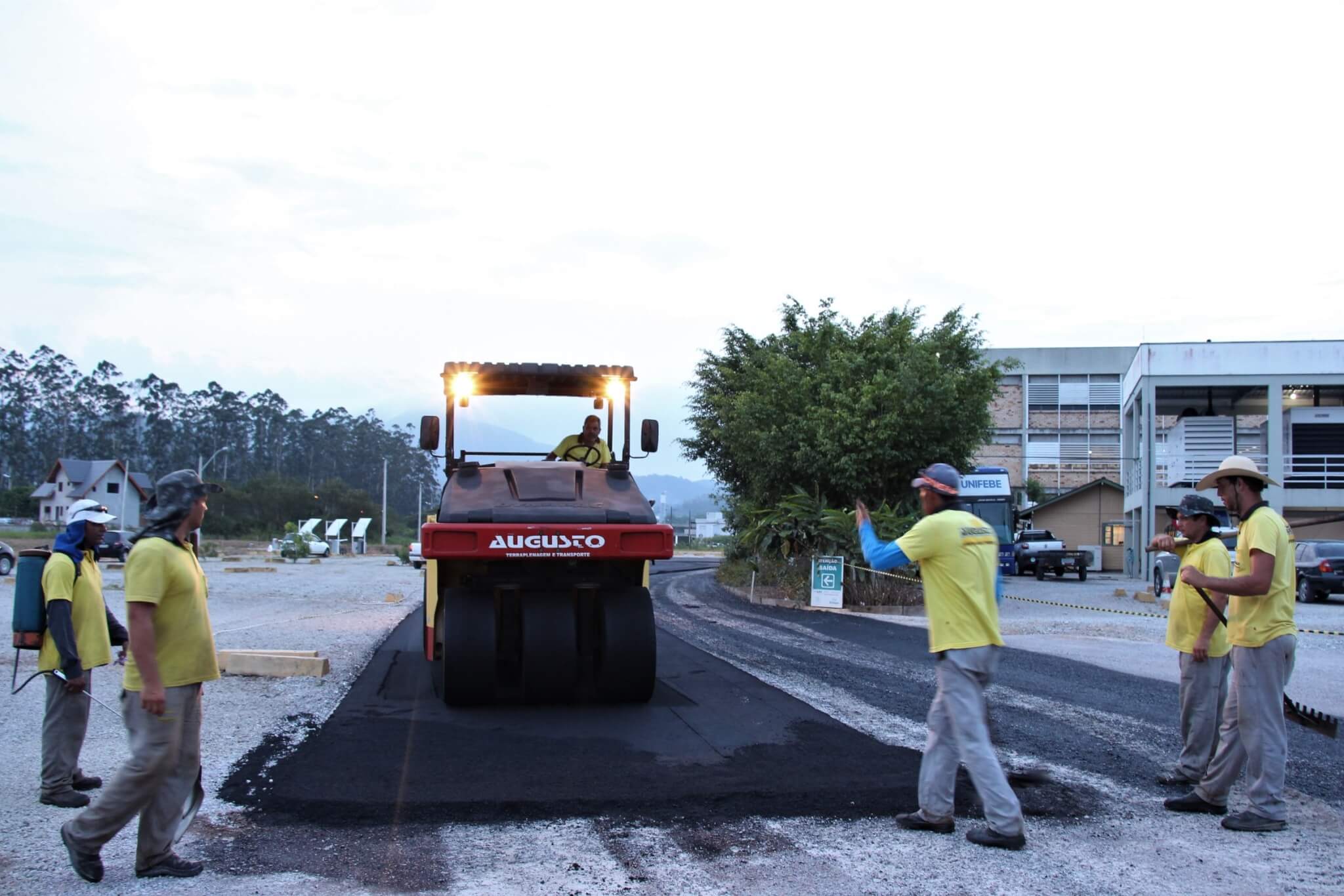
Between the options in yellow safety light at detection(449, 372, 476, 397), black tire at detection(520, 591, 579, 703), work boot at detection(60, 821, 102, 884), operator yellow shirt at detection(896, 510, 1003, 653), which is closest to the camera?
work boot at detection(60, 821, 102, 884)

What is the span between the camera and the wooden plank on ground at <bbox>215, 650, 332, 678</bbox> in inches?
436

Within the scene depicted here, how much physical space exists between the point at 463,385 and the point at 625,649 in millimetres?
3458

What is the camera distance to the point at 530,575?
380 inches

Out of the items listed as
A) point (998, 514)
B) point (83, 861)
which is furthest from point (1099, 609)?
point (83, 861)

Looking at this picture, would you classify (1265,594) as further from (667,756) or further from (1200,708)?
(667,756)

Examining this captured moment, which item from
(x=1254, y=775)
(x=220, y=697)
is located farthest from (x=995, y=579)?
(x=220, y=697)

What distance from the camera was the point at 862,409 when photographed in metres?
24.6

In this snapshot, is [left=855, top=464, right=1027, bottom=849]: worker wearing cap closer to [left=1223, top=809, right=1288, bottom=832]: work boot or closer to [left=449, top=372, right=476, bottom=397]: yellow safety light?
[left=1223, top=809, right=1288, bottom=832]: work boot

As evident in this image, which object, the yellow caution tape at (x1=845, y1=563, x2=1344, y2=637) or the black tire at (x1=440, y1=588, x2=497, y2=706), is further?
the yellow caution tape at (x1=845, y1=563, x2=1344, y2=637)

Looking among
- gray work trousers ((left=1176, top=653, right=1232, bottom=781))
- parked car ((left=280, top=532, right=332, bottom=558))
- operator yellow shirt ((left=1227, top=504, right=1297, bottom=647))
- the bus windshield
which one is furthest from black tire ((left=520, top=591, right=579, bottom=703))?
parked car ((left=280, top=532, right=332, bottom=558))

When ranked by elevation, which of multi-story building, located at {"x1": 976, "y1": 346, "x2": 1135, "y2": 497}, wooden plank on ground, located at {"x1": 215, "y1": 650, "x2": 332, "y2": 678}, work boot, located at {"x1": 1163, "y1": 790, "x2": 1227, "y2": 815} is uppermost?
multi-story building, located at {"x1": 976, "y1": 346, "x2": 1135, "y2": 497}

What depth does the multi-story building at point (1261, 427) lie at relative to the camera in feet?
109

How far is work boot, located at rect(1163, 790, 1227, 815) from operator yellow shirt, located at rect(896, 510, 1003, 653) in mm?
1469

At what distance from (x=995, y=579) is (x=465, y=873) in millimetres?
3041
